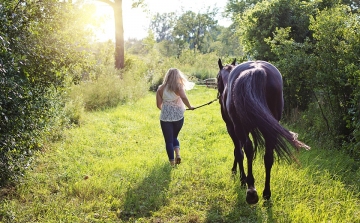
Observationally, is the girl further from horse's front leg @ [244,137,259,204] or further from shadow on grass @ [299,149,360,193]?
shadow on grass @ [299,149,360,193]

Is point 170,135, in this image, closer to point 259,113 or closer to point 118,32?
point 259,113

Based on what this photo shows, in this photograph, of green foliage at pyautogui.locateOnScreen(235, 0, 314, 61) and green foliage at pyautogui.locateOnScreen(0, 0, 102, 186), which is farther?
green foliage at pyautogui.locateOnScreen(235, 0, 314, 61)

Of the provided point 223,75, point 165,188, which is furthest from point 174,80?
point 165,188

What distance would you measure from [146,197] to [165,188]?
1.18 ft

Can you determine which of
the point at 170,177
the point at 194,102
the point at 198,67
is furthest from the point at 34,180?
the point at 198,67

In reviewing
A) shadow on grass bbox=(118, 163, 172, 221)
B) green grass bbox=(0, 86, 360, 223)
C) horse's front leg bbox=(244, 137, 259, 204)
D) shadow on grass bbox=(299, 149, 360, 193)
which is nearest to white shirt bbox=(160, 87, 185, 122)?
green grass bbox=(0, 86, 360, 223)

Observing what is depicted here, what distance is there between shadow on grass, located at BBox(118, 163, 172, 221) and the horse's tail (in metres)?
1.55

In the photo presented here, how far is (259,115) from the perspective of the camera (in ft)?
10.5

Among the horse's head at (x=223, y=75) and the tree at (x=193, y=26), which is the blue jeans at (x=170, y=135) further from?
the tree at (x=193, y=26)

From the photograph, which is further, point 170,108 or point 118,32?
point 118,32

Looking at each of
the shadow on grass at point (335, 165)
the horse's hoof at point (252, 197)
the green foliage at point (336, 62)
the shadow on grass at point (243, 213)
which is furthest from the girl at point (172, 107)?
the green foliage at point (336, 62)

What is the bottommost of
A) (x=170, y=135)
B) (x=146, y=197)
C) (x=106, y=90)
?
(x=146, y=197)

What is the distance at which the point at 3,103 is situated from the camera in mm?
3531

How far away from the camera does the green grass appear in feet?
11.7
